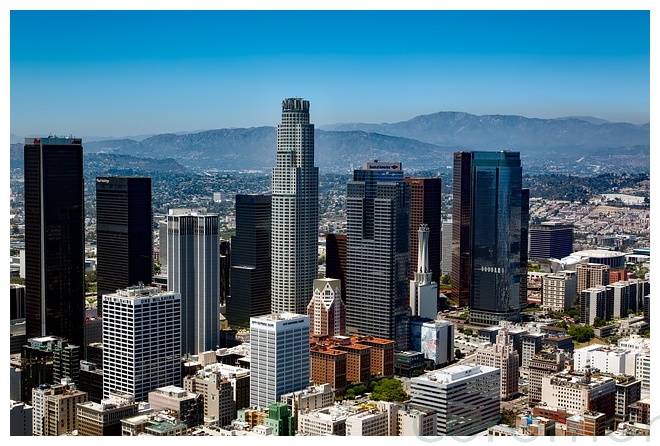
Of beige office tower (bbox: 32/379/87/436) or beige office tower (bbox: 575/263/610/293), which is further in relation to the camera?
beige office tower (bbox: 575/263/610/293)

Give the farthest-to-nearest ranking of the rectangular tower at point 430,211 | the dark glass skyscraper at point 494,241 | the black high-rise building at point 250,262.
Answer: the rectangular tower at point 430,211, the dark glass skyscraper at point 494,241, the black high-rise building at point 250,262

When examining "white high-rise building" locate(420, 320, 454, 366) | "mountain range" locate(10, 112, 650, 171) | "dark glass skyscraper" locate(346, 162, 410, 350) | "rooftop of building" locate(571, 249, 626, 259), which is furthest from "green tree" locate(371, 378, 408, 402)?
"rooftop of building" locate(571, 249, 626, 259)

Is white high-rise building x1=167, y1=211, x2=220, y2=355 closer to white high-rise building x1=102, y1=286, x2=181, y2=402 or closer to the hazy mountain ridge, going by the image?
white high-rise building x1=102, y1=286, x2=181, y2=402

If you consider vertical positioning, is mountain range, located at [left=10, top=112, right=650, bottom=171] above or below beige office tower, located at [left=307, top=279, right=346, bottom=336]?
above

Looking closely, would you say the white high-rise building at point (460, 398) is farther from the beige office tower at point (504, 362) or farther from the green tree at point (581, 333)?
the green tree at point (581, 333)

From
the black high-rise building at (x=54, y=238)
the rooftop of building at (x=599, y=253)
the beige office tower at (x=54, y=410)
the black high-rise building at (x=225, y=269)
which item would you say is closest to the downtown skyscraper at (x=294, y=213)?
the black high-rise building at (x=225, y=269)

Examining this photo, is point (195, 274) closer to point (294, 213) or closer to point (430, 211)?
point (294, 213)
